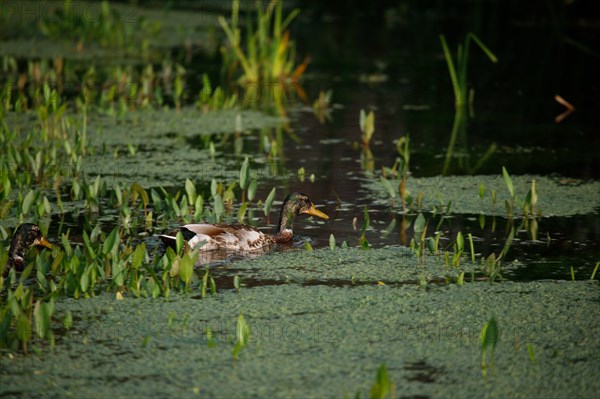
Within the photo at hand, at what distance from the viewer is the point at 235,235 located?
6.40 metres

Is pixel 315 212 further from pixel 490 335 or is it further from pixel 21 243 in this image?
pixel 490 335

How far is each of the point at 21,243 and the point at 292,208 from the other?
1669 mm

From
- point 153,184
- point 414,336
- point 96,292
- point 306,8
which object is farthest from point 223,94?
point 306,8

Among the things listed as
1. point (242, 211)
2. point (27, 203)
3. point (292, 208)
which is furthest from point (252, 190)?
point (27, 203)

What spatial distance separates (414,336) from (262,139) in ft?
16.6

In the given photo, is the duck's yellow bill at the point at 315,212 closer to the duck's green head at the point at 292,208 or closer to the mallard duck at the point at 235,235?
the duck's green head at the point at 292,208

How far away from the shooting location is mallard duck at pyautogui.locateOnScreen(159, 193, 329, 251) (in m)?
6.28

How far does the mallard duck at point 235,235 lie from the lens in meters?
6.28

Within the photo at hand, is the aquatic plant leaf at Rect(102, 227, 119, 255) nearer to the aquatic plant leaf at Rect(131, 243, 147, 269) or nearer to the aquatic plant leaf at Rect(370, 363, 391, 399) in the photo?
the aquatic plant leaf at Rect(131, 243, 147, 269)

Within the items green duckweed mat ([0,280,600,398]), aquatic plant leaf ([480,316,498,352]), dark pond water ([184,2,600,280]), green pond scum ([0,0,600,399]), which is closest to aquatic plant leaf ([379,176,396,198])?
green pond scum ([0,0,600,399])

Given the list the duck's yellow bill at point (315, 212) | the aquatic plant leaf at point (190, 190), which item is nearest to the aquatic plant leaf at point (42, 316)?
the aquatic plant leaf at point (190, 190)

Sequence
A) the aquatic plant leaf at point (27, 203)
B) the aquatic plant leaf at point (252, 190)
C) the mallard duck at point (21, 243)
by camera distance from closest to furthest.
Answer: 1. the mallard duck at point (21, 243)
2. the aquatic plant leaf at point (27, 203)
3. the aquatic plant leaf at point (252, 190)

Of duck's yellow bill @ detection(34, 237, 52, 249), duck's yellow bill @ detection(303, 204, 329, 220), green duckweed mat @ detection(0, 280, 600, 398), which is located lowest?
green duckweed mat @ detection(0, 280, 600, 398)

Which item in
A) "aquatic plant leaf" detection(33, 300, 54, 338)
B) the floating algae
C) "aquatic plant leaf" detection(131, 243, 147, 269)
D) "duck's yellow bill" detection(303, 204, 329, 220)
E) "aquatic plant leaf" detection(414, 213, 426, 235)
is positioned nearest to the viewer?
"aquatic plant leaf" detection(33, 300, 54, 338)
